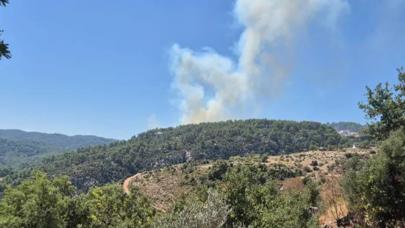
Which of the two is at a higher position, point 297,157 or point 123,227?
point 297,157

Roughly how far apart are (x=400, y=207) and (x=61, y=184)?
23489 mm

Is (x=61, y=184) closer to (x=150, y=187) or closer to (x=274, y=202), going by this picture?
(x=274, y=202)

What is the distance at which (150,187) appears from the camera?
14338 centimetres

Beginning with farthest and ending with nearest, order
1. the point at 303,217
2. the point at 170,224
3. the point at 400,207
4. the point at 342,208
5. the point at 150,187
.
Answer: the point at 150,187, the point at 342,208, the point at 303,217, the point at 400,207, the point at 170,224

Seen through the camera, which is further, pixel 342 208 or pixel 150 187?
pixel 150 187

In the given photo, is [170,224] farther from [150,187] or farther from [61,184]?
[150,187]

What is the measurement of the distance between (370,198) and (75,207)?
2087cm

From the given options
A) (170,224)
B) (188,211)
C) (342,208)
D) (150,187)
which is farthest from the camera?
(150,187)

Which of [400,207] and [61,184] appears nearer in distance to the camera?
[400,207]

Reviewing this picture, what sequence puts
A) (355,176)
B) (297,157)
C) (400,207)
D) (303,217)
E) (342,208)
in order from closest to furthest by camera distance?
1. (400,207)
2. (355,176)
3. (303,217)
4. (342,208)
5. (297,157)

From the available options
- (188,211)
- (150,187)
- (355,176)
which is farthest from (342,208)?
(150,187)

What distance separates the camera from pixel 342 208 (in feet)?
103

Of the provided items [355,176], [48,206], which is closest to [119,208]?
[48,206]

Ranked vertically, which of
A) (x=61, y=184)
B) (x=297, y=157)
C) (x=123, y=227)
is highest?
(x=297, y=157)
